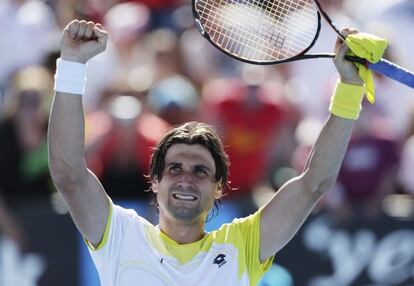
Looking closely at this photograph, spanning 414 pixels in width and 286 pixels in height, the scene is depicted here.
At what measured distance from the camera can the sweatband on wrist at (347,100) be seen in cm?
Result: 540

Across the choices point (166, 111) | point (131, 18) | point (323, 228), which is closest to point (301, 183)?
point (323, 228)

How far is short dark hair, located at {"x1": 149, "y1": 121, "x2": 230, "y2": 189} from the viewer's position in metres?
5.58

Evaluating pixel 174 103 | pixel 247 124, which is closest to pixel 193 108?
pixel 174 103

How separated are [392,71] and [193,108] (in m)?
4.37

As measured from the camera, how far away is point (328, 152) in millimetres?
5434

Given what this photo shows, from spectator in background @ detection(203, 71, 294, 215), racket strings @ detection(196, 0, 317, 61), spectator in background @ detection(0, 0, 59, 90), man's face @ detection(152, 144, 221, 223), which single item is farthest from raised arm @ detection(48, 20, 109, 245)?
spectator in background @ detection(0, 0, 59, 90)

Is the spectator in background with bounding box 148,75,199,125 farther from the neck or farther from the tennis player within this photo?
the neck

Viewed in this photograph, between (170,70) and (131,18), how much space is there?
0.94 meters

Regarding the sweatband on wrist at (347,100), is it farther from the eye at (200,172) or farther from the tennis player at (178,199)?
the eye at (200,172)

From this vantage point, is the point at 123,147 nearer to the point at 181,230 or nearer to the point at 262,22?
the point at 262,22

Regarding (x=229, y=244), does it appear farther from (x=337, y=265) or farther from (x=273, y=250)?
(x=337, y=265)

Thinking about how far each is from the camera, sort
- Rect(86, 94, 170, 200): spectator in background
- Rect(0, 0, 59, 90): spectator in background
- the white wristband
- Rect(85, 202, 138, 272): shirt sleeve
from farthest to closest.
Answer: Rect(0, 0, 59, 90): spectator in background, Rect(86, 94, 170, 200): spectator in background, Rect(85, 202, 138, 272): shirt sleeve, the white wristband

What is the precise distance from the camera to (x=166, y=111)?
9562 mm

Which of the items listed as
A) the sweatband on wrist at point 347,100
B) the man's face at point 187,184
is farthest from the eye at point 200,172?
Result: the sweatband on wrist at point 347,100
